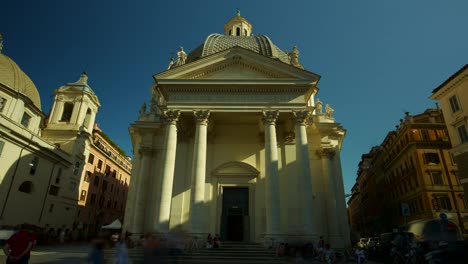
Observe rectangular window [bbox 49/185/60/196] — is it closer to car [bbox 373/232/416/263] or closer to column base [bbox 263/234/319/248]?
column base [bbox 263/234/319/248]

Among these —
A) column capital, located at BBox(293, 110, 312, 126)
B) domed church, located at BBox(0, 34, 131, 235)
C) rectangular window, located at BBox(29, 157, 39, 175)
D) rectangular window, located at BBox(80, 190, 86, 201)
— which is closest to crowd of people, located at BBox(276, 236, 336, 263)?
column capital, located at BBox(293, 110, 312, 126)

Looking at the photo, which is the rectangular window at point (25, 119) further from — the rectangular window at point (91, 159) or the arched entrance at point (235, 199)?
the arched entrance at point (235, 199)

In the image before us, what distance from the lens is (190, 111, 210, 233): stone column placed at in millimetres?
14812

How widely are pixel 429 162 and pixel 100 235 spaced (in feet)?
122

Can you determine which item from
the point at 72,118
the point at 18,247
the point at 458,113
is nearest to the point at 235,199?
the point at 18,247

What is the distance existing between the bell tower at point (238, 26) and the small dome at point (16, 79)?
25161 mm

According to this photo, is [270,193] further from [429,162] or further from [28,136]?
[429,162]

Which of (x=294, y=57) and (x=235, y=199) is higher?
Result: (x=294, y=57)

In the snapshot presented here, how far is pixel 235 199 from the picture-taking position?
18.8 meters

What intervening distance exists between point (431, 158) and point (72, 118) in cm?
4522

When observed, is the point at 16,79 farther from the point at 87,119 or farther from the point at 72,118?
the point at 87,119

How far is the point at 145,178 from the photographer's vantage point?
19.4 m

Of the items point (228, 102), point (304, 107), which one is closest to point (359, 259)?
point (304, 107)

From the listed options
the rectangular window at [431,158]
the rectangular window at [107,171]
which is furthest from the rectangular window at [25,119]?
the rectangular window at [431,158]
